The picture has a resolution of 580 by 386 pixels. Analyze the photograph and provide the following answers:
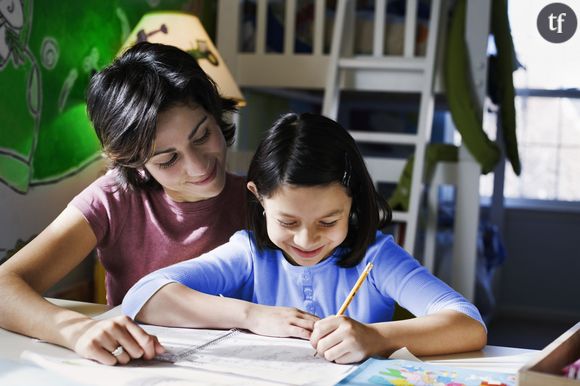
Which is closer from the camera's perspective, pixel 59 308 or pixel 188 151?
pixel 59 308

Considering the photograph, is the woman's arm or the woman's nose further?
the woman's nose

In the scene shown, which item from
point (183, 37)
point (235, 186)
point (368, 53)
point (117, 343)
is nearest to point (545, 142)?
point (368, 53)

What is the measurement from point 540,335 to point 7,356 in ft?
12.1

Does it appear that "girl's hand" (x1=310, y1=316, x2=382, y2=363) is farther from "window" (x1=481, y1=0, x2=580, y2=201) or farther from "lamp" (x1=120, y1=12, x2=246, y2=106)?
"window" (x1=481, y1=0, x2=580, y2=201)

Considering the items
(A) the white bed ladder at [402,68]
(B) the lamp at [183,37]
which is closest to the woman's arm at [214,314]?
(B) the lamp at [183,37]

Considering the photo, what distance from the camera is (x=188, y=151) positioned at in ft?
4.80

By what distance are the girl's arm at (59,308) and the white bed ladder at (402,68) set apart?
1.71 metres

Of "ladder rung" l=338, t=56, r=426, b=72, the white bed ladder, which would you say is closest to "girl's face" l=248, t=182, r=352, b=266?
the white bed ladder

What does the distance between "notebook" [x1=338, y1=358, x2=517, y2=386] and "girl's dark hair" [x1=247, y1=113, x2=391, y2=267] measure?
0.32 m

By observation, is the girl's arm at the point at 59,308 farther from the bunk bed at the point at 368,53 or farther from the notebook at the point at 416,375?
the bunk bed at the point at 368,53

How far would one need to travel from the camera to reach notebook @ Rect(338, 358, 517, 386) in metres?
0.99

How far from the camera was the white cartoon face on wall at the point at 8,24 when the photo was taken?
2027mm

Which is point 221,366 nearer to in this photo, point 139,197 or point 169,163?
point 169,163

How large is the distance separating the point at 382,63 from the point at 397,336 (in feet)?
6.99
